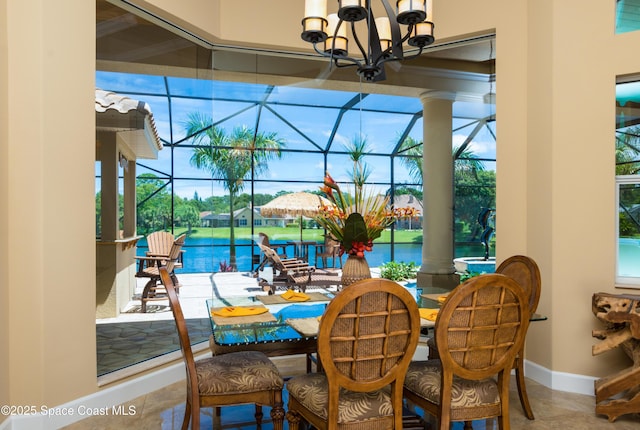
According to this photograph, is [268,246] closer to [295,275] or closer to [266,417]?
[295,275]

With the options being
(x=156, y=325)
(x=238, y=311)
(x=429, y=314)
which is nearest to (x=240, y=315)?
(x=238, y=311)

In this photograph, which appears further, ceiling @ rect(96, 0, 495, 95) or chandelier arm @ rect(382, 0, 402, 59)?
ceiling @ rect(96, 0, 495, 95)

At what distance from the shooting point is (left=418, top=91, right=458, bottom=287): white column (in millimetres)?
4711

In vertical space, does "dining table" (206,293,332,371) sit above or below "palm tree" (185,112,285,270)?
below

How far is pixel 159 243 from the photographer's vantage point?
392 centimetres

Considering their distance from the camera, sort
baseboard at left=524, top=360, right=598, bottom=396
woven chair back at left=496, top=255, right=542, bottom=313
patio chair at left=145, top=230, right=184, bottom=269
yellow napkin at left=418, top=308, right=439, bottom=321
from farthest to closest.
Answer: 1. patio chair at left=145, top=230, right=184, bottom=269
2. baseboard at left=524, top=360, right=598, bottom=396
3. woven chair back at left=496, top=255, right=542, bottom=313
4. yellow napkin at left=418, top=308, right=439, bottom=321

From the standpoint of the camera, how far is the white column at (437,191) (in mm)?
4711

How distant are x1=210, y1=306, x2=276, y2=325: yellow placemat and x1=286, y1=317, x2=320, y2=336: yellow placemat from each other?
0.43ft

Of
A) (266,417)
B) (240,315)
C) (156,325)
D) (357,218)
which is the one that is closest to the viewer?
(240,315)

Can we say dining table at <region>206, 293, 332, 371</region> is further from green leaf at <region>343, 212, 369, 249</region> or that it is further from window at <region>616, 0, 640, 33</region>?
window at <region>616, 0, 640, 33</region>

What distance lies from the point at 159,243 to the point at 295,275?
1.41m

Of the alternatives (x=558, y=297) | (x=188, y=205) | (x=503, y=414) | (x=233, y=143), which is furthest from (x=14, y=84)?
(x=558, y=297)

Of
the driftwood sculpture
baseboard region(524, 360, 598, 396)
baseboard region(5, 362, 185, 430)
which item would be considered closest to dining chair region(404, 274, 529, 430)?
the driftwood sculpture

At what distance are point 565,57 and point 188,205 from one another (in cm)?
332
